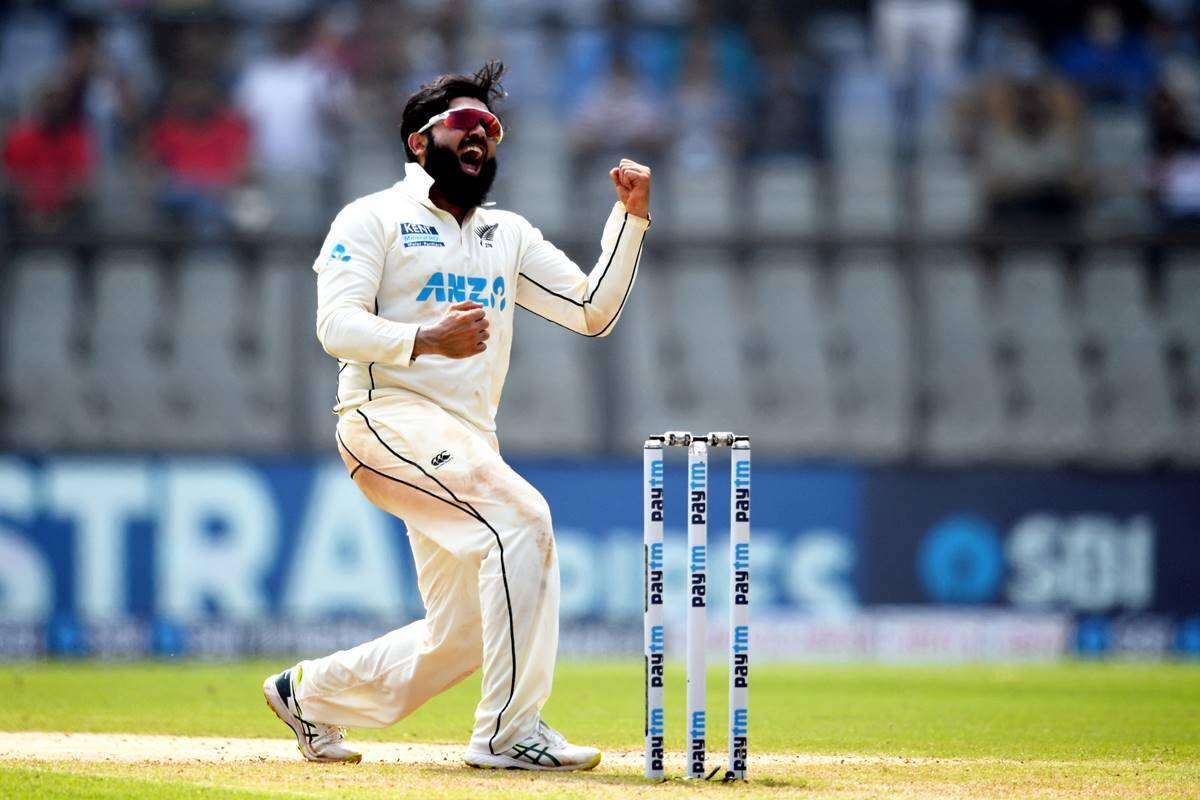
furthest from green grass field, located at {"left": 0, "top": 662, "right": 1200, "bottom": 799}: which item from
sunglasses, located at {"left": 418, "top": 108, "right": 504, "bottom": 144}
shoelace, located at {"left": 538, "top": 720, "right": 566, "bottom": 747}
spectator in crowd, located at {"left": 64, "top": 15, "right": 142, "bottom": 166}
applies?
spectator in crowd, located at {"left": 64, "top": 15, "right": 142, "bottom": 166}

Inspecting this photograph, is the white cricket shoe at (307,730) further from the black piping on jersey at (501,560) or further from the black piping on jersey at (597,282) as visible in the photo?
the black piping on jersey at (597,282)

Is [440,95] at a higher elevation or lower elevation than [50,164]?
lower

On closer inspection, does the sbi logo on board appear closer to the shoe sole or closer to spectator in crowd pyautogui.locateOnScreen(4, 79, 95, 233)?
spectator in crowd pyautogui.locateOnScreen(4, 79, 95, 233)

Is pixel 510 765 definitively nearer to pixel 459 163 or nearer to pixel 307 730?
pixel 307 730

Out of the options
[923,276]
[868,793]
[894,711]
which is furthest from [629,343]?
[868,793]

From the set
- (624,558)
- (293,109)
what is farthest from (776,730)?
(293,109)

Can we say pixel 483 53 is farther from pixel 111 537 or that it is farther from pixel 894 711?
pixel 894 711

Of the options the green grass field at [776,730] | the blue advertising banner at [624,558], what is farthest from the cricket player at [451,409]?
the blue advertising banner at [624,558]

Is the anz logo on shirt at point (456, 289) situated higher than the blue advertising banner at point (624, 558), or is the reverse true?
the anz logo on shirt at point (456, 289)

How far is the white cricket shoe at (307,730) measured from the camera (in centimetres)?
593

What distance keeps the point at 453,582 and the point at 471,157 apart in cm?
135

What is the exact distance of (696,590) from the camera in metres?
5.28

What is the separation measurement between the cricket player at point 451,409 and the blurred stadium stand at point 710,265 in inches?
293

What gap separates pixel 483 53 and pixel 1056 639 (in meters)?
6.30
